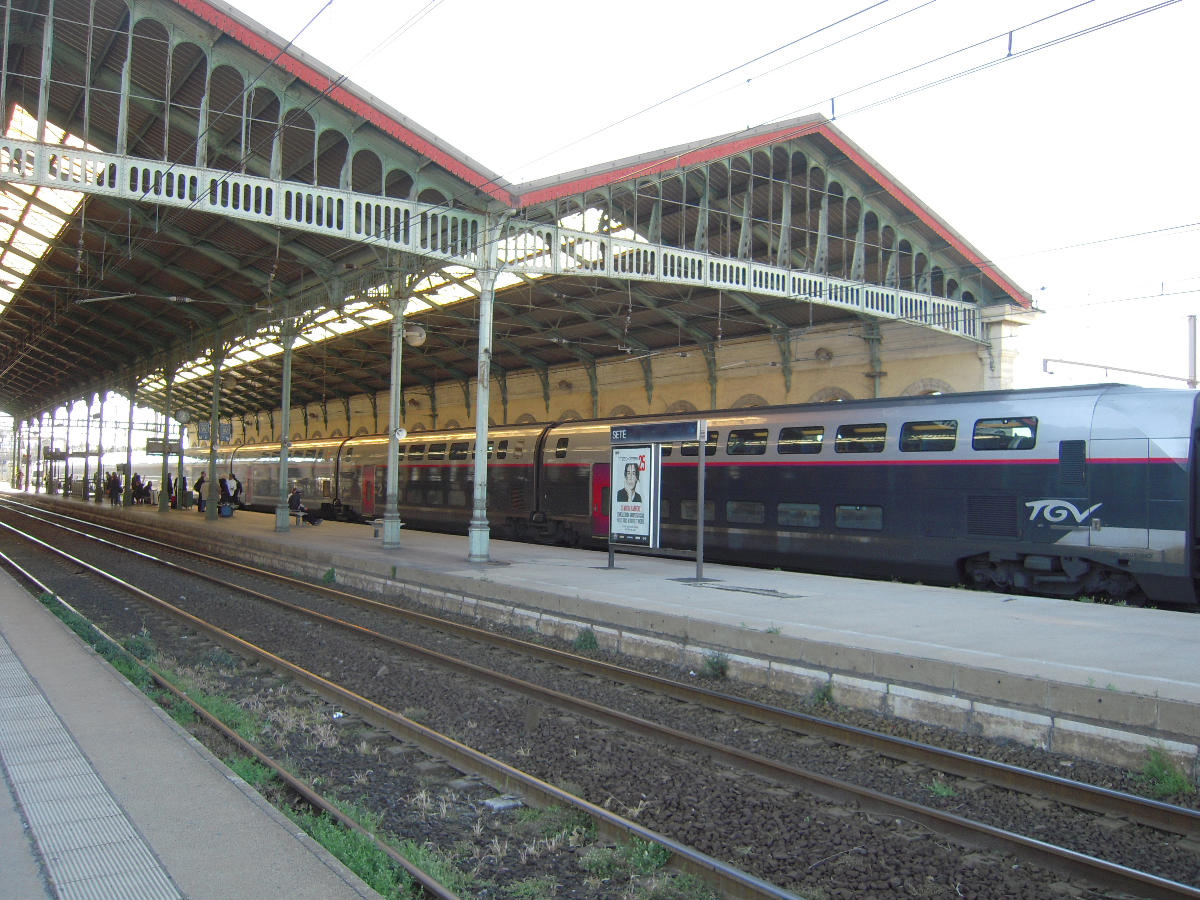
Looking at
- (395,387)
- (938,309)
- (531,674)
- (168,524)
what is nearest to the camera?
(531,674)

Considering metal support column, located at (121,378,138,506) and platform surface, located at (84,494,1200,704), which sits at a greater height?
metal support column, located at (121,378,138,506)

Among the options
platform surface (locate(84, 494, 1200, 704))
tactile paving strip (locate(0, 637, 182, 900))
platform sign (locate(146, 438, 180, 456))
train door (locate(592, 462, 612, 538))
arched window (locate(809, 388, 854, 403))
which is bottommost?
tactile paving strip (locate(0, 637, 182, 900))

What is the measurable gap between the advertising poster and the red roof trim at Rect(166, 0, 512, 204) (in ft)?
19.6

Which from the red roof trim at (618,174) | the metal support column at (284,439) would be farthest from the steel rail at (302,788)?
the metal support column at (284,439)

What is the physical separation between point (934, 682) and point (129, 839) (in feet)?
20.8

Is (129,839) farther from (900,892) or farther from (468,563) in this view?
(468,563)

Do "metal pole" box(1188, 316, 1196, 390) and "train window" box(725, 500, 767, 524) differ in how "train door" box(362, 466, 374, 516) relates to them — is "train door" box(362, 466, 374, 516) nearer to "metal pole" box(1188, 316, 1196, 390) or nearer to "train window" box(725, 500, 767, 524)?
"train window" box(725, 500, 767, 524)

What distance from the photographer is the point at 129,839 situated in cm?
427

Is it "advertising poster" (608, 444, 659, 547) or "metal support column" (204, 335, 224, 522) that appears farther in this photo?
"metal support column" (204, 335, 224, 522)

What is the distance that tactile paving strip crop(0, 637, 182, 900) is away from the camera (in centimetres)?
378

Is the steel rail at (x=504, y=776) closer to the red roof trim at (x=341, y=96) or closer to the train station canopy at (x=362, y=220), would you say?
the train station canopy at (x=362, y=220)

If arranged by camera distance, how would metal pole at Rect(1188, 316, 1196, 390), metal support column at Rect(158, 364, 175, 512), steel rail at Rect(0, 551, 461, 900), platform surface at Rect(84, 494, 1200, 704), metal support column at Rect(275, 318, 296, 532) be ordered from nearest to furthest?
1. steel rail at Rect(0, 551, 461, 900)
2. platform surface at Rect(84, 494, 1200, 704)
3. metal pole at Rect(1188, 316, 1196, 390)
4. metal support column at Rect(275, 318, 296, 532)
5. metal support column at Rect(158, 364, 175, 512)

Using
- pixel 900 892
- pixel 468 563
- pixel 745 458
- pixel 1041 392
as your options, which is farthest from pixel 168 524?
pixel 900 892

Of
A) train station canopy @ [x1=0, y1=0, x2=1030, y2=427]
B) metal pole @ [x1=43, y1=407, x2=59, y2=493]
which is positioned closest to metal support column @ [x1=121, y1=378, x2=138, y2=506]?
train station canopy @ [x1=0, y1=0, x2=1030, y2=427]
